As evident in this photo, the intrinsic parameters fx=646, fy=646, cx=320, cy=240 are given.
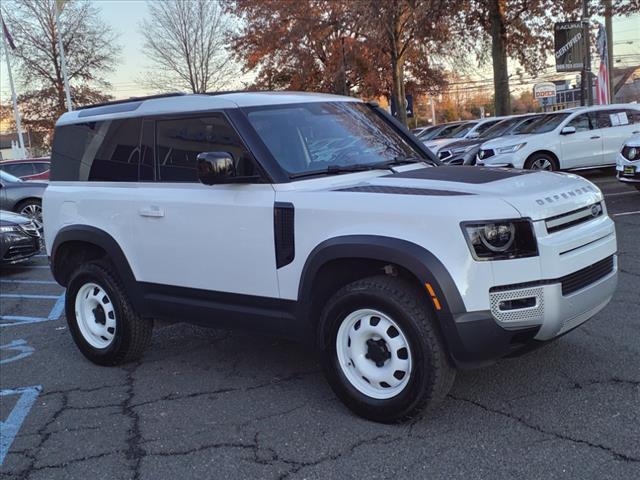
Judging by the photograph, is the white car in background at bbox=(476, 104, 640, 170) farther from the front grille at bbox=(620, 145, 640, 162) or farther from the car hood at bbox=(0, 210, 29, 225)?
the car hood at bbox=(0, 210, 29, 225)

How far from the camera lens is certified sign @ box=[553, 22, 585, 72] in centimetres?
1848

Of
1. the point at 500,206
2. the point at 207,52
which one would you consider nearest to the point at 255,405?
the point at 500,206

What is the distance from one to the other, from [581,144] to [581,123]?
506mm

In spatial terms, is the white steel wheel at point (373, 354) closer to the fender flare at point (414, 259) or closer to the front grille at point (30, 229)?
the fender flare at point (414, 259)

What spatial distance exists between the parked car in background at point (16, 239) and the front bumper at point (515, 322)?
8141 mm

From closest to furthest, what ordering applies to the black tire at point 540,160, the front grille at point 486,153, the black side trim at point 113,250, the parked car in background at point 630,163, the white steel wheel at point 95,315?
the black side trim at point 113,250
the white steel wheel at point 95,315
the parked car in background at point 630,163
the black tire at point 540,160
the front grille at point 486,153

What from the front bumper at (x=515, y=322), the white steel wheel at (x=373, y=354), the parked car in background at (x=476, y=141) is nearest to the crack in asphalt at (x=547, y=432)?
the front bumper at (x=515, y=322)

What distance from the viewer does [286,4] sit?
94.0 ft

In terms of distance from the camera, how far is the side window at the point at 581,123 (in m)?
14.2

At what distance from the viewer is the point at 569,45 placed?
61.5 feet

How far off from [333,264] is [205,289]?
1042 millimetres

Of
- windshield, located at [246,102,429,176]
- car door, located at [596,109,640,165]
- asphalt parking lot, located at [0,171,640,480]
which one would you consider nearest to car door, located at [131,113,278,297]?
windshield, located at [246,102,429,176]

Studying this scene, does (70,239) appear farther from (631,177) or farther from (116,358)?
(631,177)

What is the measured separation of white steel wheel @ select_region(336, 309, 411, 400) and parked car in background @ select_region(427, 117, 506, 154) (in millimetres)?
13830
